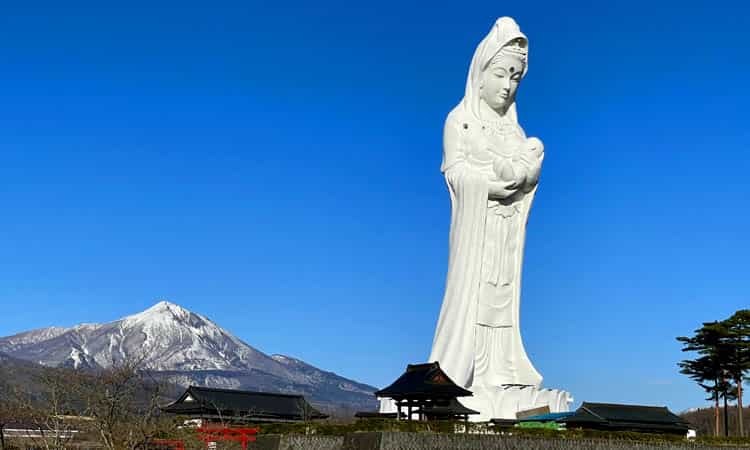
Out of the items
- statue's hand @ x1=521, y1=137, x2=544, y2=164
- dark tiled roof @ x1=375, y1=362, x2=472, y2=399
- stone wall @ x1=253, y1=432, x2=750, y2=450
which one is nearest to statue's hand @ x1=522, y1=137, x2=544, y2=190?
statue's hand @ x1=521, y1=137, x2=544, y2=164

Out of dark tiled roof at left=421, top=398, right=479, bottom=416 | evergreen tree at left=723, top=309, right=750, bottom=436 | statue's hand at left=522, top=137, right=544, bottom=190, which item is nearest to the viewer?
dark tiled roof at left=421, top=398, right=479, bottom=416

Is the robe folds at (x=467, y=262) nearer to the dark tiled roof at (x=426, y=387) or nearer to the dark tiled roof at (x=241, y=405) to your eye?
the dark tiled roof at (x=426, y=387)

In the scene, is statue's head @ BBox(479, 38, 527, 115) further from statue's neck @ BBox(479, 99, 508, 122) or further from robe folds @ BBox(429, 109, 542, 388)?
robe folds @ BBox(429, 109, 542, 388)

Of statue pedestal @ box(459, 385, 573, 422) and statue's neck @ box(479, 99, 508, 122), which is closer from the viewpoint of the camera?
statue pedestal @ box(459, 385, 573, 422)

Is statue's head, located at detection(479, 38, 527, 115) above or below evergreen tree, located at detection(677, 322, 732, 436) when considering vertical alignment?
above

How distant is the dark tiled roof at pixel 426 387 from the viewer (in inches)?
851

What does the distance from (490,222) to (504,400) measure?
555 cm

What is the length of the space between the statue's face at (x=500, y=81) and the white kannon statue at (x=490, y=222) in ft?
0.10

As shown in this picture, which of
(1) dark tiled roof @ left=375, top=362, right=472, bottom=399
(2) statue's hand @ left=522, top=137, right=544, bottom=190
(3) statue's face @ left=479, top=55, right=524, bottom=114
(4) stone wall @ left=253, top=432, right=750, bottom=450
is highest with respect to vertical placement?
(3) statue's face @ left=479, top=55, right=524, bottom=114

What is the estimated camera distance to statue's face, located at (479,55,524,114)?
28047 mm

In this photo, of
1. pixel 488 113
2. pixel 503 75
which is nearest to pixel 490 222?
pixel 488 113

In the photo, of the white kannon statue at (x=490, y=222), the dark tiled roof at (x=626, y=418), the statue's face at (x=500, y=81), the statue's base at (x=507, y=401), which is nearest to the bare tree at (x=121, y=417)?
the statue's base at (x=507, y=401)

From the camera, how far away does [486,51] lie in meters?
28.0

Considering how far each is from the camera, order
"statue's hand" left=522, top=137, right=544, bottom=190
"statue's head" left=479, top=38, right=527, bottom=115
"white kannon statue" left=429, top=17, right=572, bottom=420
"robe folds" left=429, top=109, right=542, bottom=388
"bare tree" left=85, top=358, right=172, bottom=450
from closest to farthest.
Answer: "bare tree" left=85, top=358, right=172, bottom=450, "robe folds" left=429, top=109, right=542, bottom=388, "white kannon statue" left=429, top=17, right=572, bottom=420, "statue's hand" left=522, top=137, right=544, bottom=190, "statue's head" left=479, top=38, right=527, bottom=115
